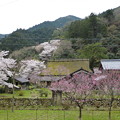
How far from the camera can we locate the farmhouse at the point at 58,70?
2703 centimetres

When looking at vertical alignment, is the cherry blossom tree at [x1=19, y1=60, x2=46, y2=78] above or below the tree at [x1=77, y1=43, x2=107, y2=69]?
below

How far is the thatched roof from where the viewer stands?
27938 mm

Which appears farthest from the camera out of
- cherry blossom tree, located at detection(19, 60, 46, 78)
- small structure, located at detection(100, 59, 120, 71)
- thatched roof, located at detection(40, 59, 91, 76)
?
cherry blossom tree, located at detection(19, 60, 46, 78)

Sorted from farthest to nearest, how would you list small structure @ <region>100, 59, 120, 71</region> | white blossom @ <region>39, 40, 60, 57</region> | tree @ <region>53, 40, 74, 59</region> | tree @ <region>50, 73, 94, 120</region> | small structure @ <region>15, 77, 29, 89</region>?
white blossom @ <region>39, 40, 60, 57</region>
tree @ <region>53, 40, 74, 59</region>
small structure @ <region>15, 77, 29, 89</region>
small structure @ <region>100, 59, 120, 71</region>
tree @ <region>50, 73, 94, 120</region>

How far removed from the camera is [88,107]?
53.3 feet

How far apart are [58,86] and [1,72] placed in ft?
20.6

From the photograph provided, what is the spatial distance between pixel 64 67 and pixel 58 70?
3.82 ft

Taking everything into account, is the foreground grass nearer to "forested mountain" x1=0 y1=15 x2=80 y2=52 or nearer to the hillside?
"forested mountain" x1=0 y1=15 x2=80 y2=52

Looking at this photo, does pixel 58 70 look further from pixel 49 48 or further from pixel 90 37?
pixel 49 48

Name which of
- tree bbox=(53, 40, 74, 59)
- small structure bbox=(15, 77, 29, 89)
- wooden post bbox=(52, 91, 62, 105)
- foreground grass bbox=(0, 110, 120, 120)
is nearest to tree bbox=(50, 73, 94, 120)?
wooden post bbox=(52, 91, 62, 105)

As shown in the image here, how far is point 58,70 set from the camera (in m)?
27.9

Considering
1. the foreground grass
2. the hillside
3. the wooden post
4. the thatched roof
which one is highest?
the hillside

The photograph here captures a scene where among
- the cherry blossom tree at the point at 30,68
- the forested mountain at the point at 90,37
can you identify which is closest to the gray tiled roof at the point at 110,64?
the cherry blossom tree at the point at 30,68

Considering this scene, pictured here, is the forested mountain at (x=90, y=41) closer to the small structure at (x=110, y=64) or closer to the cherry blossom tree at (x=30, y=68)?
the cherry blossom tree at (x=30, y=68)
